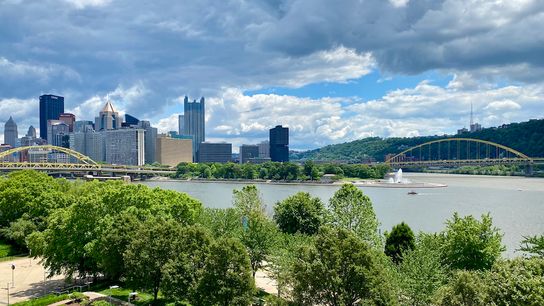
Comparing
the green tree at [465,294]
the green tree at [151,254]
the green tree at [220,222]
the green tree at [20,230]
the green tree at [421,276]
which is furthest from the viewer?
the green tree at [20,230]

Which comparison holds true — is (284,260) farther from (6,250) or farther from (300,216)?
(6,250)

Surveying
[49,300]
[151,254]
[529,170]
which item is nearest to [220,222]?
[151,254]

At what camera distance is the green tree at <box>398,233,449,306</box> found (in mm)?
15820

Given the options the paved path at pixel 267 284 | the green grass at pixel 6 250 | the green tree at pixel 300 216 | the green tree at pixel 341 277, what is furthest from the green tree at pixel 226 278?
the green grass at pixel 6 250

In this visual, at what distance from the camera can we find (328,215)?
2686 cm

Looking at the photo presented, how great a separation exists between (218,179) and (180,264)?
113 m

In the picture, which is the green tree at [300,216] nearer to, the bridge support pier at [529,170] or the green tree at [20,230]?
the green tree at [20,230]

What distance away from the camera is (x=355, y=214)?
25078 millimetres

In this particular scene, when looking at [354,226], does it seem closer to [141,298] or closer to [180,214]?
[180,214]

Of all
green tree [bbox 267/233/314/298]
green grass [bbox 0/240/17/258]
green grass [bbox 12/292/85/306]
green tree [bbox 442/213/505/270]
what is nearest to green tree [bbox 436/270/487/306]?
green tree [bbox 267/233/314/298]

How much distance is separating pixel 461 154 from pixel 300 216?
158 meters

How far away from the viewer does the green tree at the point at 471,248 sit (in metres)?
19.6

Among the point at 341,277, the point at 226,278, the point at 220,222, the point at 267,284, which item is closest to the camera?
the point at 341,277

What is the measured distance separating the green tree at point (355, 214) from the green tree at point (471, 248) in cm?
387
